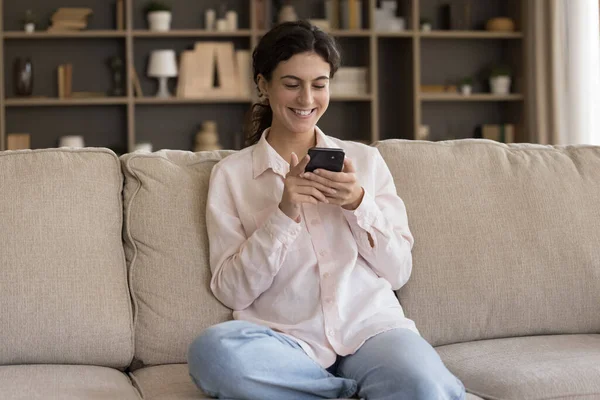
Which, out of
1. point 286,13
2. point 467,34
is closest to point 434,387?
point 286,13

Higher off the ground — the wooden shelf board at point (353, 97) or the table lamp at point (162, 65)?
the table lamp at point (162, 65)

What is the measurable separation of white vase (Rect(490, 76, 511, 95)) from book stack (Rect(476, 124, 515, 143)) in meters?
0.22

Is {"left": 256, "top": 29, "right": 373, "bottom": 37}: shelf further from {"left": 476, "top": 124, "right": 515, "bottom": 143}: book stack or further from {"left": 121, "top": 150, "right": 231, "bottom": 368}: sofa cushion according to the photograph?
{"left": 121, "top": 150, "right": 231, "bottom": 368}: sofa cushion

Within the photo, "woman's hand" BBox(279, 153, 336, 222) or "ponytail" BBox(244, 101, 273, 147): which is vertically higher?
"ponytail" BBox(244, 101, 273, 147)

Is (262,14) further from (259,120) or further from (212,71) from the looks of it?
(259,120)

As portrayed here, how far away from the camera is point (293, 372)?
1.80 metres

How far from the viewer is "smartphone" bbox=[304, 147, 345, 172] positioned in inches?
78.0

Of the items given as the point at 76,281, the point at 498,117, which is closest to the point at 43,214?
the point at 76,281

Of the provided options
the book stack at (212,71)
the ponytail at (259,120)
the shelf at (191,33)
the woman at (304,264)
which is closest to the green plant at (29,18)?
the shelf at (191,33)

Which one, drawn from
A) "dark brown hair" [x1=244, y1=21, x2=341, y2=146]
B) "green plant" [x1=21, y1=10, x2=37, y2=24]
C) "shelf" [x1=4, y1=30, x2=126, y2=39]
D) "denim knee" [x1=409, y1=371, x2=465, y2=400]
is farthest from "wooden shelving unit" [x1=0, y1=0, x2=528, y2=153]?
"denim knee" [x1=409, y1=371, x2=465, y2=400]

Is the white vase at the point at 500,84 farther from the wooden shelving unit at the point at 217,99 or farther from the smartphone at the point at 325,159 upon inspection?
the smartphone at the point at 325,159

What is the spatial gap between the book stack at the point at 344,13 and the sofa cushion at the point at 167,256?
3698 mm

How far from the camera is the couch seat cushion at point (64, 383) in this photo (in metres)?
1.78

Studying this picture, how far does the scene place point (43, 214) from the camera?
2.10 m
